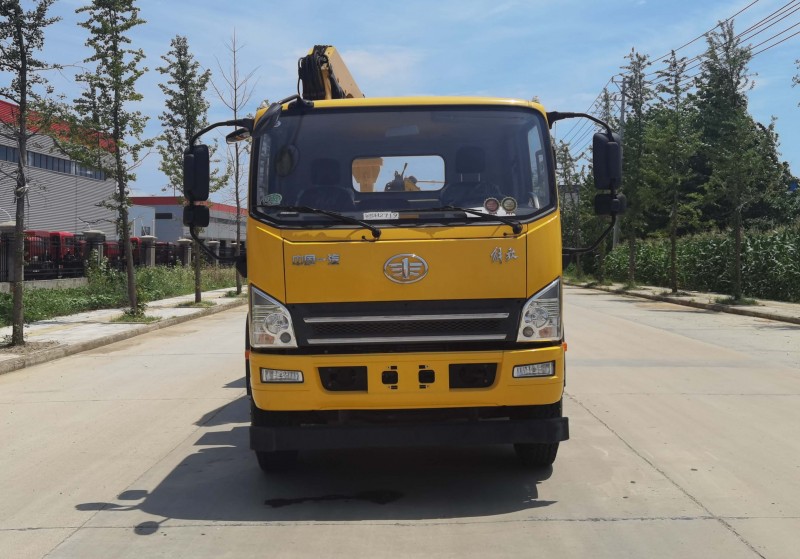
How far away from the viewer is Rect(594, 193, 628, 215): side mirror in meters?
6.41

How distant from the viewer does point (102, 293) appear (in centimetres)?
2658

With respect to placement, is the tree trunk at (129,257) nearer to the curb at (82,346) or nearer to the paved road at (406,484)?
the curb at (82,346)

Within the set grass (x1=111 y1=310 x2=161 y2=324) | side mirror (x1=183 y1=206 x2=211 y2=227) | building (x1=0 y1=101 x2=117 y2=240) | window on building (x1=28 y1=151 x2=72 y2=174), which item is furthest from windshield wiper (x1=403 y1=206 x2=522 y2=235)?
window on building (x1=28 y1=151 x2=72 y2=174)

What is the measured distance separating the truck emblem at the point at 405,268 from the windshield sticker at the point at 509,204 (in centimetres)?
72

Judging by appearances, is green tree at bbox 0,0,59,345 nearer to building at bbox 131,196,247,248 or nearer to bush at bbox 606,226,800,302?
bush at bbox 606,226,800,302

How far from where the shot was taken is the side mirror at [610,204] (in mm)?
6414

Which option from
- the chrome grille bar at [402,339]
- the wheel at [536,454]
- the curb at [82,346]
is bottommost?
the curb at [82,346]

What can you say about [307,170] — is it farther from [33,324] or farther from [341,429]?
[33,324]

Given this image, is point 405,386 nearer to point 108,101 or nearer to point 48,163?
point 108,101

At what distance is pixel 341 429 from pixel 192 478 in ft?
5.12

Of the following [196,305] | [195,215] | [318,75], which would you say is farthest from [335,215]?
[196,305]

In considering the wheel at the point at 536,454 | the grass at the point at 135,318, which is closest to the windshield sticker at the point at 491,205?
the wheel at the point at 536,454

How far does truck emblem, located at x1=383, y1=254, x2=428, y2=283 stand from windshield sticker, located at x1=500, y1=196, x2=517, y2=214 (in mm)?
725

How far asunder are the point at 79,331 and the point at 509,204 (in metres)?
14.6
